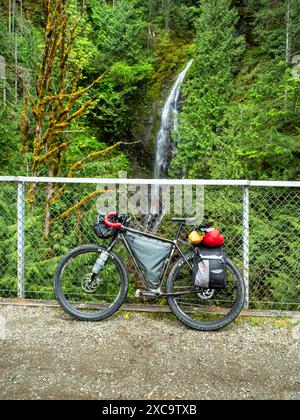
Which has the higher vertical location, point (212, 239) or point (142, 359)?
point (212, 239)

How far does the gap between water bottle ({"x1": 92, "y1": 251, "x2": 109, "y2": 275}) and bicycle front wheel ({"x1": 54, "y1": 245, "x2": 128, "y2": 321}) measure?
4 centimetres

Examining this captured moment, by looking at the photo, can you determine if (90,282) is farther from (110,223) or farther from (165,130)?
(165,130)

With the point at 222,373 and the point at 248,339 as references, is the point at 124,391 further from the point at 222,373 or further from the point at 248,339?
the point at 248,339

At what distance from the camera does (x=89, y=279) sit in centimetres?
329

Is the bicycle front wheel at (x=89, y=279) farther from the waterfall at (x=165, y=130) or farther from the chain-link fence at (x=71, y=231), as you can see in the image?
the waterfall at (x=165, y=130)

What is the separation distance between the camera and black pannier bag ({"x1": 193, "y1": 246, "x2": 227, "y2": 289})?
299cm

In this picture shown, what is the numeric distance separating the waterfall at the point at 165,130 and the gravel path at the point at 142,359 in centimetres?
1216

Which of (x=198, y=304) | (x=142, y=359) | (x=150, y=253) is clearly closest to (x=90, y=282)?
(x=150, y=253)

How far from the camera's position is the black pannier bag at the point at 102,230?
126 inches

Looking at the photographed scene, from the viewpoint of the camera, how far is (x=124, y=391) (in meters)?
2.19

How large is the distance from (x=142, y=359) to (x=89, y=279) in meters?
1.03

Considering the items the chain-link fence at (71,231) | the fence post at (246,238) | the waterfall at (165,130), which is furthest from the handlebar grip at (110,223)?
the waterfall at (165,130)

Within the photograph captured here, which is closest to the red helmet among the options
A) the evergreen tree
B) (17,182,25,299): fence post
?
(17,182,25,299): fence post

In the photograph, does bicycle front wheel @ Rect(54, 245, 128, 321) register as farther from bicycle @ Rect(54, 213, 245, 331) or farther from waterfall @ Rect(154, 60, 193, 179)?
waterfall @ Rect(154, 60, 193, 179)
